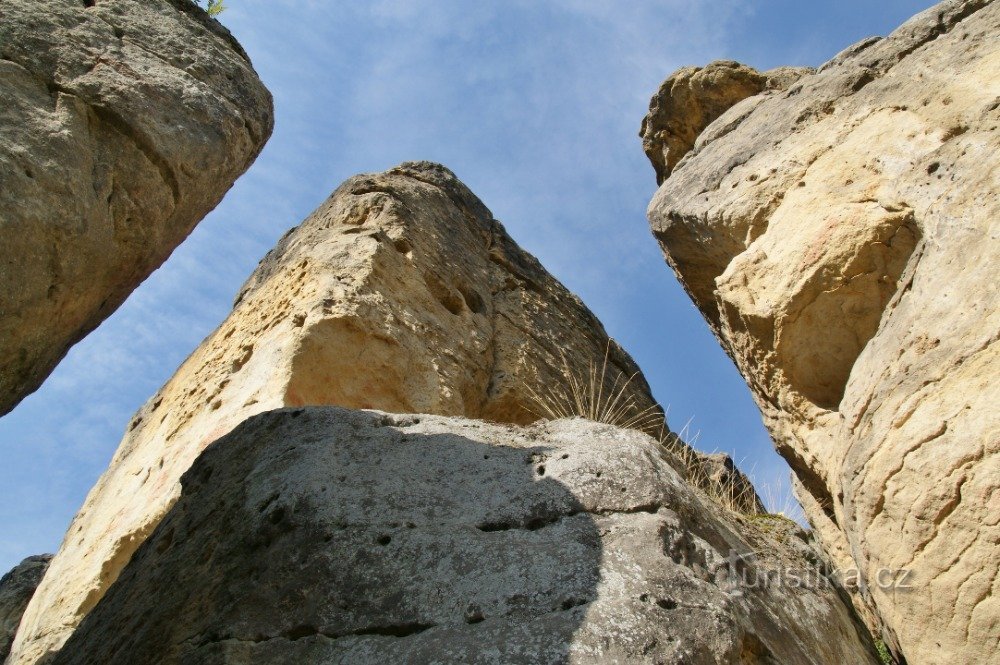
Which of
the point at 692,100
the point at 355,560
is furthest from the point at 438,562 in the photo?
the point at 692,100

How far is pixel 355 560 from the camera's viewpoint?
136 inches

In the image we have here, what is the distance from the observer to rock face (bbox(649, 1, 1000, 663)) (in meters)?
4.29

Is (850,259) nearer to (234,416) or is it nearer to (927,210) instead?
(927,210)

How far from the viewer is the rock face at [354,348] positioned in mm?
6516

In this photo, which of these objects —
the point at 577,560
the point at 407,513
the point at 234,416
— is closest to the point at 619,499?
the point at 577,560

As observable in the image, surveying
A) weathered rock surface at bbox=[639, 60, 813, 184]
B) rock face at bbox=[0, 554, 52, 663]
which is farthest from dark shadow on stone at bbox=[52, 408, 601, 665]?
weathered rock surface at bbox=[639, 60, 813, 184]

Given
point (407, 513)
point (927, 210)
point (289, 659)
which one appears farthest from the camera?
point (927, 210)

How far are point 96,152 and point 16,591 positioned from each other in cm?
590

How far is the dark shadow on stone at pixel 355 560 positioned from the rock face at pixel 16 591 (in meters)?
5.61

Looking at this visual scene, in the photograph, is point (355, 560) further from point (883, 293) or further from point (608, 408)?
point (608, 408)

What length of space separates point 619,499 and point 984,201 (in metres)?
2.73

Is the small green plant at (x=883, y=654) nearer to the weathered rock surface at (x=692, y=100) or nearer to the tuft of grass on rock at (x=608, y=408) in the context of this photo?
the tuft of grass on rock at (x=608, y=408)

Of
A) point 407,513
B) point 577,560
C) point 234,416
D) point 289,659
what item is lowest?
point 289,659

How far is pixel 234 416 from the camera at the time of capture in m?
6.47
